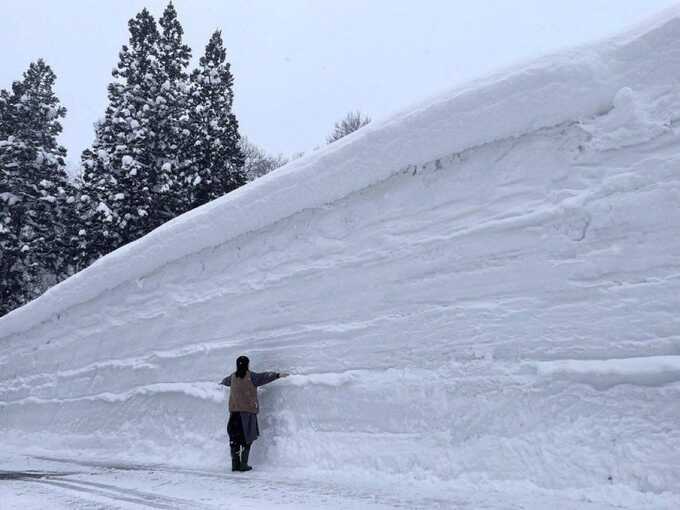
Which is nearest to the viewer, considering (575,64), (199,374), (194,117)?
(575,64)

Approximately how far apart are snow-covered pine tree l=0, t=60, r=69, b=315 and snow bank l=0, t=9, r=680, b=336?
15157mm

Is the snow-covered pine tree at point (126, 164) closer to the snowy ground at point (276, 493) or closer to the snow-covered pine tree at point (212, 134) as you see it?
the snow-covered pine tree at point (212, 134)

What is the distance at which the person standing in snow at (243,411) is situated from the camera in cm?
623

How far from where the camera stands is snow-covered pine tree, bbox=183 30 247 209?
71.5 feet

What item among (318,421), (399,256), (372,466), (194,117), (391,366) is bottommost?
(372,466)

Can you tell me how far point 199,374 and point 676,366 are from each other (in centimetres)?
549

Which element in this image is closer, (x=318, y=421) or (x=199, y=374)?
(x=318, y=421)

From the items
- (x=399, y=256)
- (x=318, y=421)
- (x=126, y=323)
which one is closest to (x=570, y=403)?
(x=399, y=256)

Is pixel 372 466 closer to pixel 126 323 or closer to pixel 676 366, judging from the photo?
pixel 676 366

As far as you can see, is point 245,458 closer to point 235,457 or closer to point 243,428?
point 235,457

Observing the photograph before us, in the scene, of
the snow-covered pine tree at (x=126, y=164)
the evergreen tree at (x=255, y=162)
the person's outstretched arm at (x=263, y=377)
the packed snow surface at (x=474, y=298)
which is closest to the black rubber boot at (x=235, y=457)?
the packed snow surface at (x=474, y=298)

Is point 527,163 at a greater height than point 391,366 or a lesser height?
greater

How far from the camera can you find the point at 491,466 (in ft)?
14.8

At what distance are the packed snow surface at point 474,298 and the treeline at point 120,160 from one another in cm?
1331
